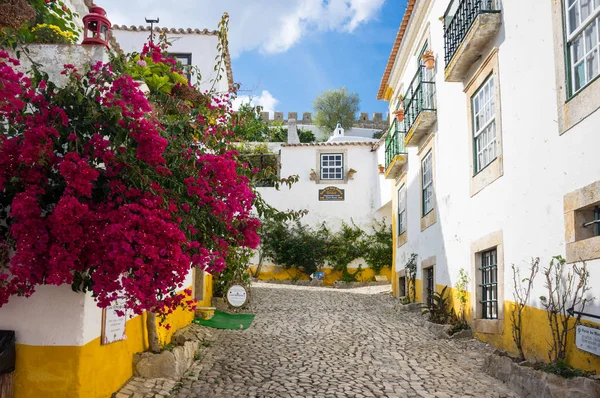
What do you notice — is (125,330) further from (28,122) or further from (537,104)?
(537,104)

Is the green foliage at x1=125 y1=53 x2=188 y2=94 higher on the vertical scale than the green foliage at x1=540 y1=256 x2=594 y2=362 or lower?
higher

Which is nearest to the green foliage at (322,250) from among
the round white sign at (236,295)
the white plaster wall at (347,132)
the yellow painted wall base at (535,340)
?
the round white sign at (236,295)

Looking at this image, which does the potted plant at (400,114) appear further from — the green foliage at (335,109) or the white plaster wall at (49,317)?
the green foliage at (335,109)

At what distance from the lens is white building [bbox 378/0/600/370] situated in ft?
16.2

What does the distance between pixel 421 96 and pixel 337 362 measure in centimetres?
584

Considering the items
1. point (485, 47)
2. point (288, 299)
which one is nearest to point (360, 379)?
point (485, 47)

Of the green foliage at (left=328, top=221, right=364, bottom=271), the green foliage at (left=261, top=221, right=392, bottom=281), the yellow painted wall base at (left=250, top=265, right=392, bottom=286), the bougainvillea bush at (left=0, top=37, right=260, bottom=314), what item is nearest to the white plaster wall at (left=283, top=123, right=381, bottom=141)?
the green foliage at (left=328, top=221, right=364, bottom=271)

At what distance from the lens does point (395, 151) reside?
14188mm

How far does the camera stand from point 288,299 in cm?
1303

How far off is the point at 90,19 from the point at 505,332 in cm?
563

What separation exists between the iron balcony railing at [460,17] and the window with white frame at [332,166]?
1206cm

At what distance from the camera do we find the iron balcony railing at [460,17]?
7.38m

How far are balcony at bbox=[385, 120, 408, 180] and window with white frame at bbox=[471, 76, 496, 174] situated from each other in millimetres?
5085

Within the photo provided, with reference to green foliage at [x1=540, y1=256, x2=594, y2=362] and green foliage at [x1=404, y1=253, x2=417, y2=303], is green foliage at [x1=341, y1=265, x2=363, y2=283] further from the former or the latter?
green foliage at [x1=540, y1=256, x2=594, y2=362]
